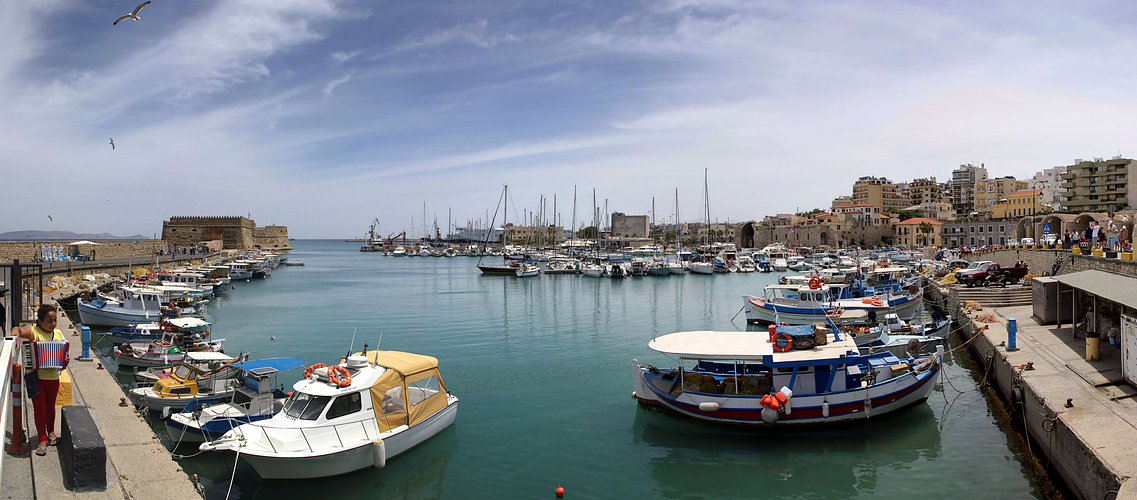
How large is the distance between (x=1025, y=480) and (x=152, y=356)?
22.5 metres

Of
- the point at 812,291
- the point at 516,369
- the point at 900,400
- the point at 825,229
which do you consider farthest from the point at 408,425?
the point at 825,229

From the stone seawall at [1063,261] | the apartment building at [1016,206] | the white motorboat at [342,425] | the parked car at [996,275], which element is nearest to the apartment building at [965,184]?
the apartment building at [1016,206]

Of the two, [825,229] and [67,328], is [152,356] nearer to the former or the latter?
[67,328]

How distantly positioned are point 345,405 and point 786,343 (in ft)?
30.4

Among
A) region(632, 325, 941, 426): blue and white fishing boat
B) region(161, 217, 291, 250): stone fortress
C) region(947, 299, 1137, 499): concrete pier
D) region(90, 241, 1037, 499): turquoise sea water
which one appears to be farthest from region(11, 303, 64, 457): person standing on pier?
region(161, 217, 291, 250): stone fortress

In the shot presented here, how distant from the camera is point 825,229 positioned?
111938mm

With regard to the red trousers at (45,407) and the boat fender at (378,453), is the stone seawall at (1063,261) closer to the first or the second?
the boat fender at (378,453)

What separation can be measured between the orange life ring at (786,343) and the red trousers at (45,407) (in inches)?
494

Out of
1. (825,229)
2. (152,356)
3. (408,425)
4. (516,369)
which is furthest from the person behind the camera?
(825,229)

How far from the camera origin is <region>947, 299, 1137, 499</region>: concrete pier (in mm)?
8484

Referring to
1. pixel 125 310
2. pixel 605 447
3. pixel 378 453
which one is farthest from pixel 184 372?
pixel 125 310

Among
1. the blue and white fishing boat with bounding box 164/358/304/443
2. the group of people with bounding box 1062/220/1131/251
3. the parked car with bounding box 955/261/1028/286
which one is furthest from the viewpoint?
the parked car with bounding box 955/261/1028/286

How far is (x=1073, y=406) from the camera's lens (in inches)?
420

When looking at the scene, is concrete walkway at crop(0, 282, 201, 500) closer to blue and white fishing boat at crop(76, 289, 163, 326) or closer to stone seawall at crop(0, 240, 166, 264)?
blue and white fishing boat at crop(76, 289, 163, 326)
